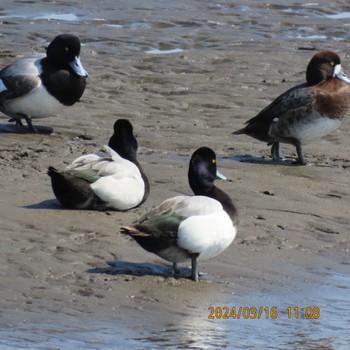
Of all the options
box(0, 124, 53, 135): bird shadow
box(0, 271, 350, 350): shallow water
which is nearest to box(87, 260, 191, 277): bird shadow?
box(0, 271, 350, 350): shallow water

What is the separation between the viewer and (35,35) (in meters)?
16.1

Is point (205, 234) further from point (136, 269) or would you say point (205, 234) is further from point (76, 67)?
point (76, 67)

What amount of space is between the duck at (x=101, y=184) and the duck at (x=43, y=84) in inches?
107

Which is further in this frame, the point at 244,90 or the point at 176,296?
the point at 244,90

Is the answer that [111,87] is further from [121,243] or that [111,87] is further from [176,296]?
[176,296]

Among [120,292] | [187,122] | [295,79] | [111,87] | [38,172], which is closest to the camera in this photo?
[120,292]

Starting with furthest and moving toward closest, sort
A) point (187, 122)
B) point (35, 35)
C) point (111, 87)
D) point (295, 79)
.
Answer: point (35, 35) → point (295, 79) → point (111, 87) → point (187, 122)

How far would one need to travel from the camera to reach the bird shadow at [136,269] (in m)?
7.48

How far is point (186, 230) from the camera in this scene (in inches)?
286

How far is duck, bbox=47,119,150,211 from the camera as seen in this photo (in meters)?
8.59

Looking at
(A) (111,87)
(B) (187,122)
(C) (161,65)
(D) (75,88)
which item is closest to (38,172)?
(D) (75,88)

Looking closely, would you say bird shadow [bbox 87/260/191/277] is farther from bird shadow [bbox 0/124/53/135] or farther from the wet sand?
bird shadow [bbox 0/124/53/135]

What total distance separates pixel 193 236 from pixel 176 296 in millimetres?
372
